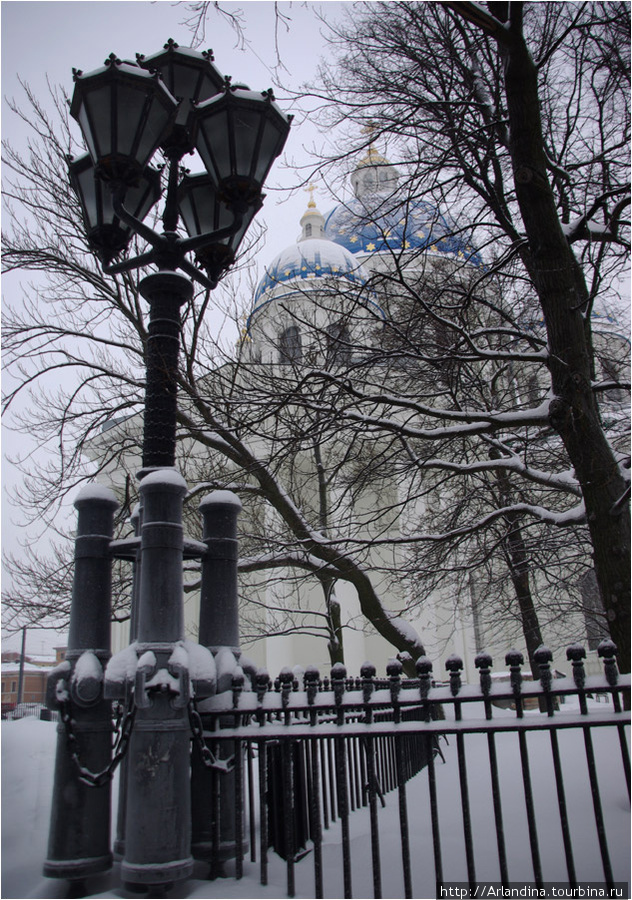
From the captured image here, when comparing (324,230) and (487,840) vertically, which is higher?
(324,230)

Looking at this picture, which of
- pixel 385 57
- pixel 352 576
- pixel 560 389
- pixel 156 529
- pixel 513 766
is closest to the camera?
pixel 156 529

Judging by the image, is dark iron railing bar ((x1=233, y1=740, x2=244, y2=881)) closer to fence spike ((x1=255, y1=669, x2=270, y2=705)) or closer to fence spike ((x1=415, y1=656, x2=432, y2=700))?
fence spike ((x1=255, y1=669, x2=270, y2=705))

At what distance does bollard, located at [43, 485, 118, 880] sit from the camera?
141 inches

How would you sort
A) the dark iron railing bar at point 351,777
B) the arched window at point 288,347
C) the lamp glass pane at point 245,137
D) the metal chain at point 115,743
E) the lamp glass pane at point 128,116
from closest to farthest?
the metal chain at point 115,743, the lamp glass pane at point 128,116, the lamp glass pane at point 245,137, the dark iron railing bar at point 351,777, the arched window at point 288,347

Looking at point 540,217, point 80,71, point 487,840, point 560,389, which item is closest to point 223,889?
point 487,840

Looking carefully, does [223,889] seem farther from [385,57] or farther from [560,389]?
[385,57]

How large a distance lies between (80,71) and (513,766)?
846 centimetres

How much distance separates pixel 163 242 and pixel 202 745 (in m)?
3.09

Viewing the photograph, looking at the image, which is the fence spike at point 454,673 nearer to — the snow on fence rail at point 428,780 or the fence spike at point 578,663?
the snow on fence rail at point 428,780

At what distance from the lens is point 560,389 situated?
5.41 m

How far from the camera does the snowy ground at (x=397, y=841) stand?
3.53m

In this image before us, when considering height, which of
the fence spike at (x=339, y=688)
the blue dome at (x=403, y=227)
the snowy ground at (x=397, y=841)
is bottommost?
the snowy ground at (x=397, y=841)

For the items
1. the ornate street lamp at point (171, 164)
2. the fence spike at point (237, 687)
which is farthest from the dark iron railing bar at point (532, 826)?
the ornate street lamp at point (171, 164)

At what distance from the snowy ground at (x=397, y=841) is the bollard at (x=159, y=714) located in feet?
0.75
